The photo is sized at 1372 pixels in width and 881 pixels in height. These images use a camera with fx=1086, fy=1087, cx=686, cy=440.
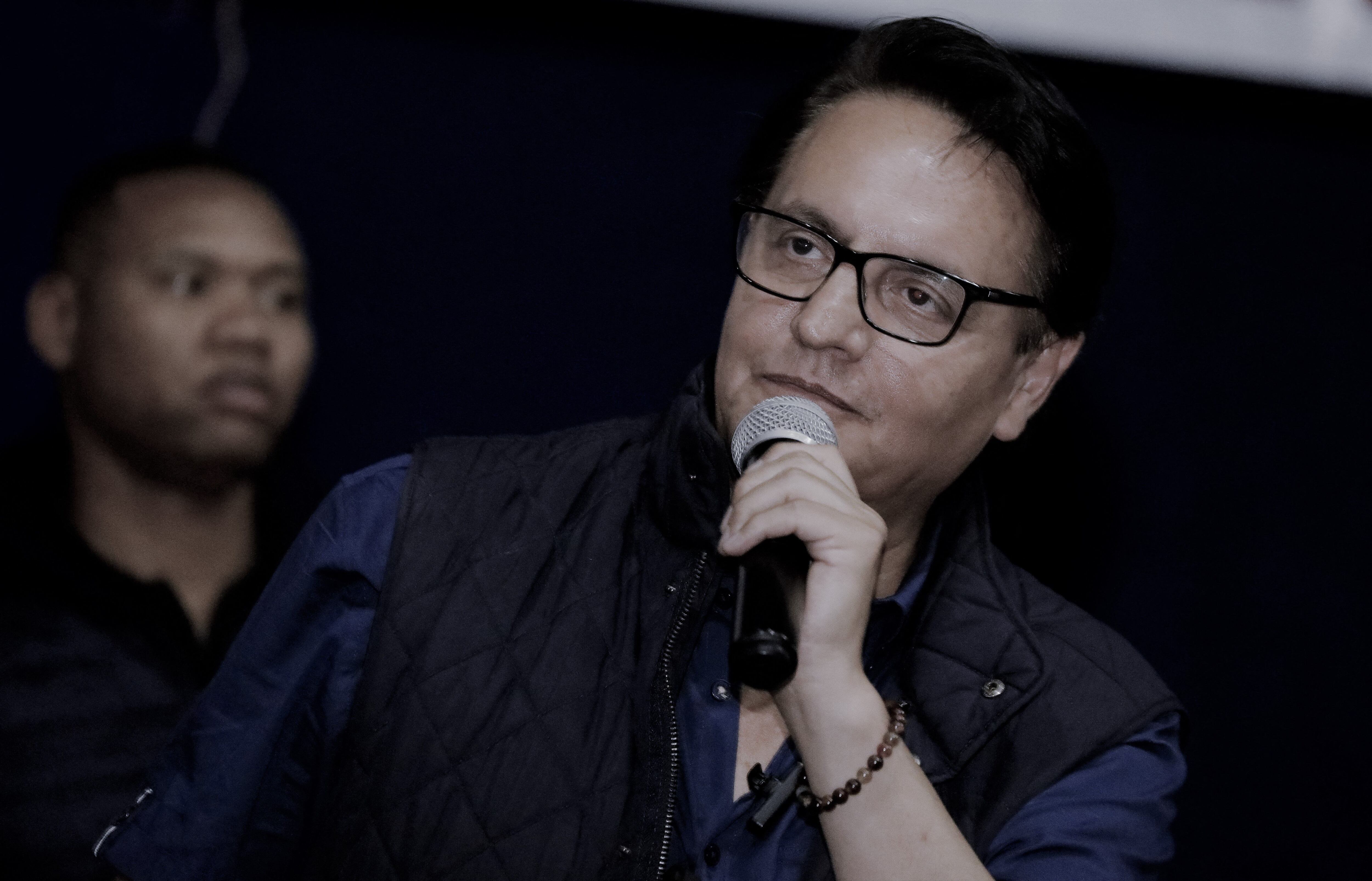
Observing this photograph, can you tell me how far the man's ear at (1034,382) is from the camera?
150 cm

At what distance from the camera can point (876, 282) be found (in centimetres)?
129

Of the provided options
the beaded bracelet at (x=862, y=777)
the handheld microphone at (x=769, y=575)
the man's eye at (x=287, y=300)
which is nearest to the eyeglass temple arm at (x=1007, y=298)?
the handheld microphone at (x=769, y=575)

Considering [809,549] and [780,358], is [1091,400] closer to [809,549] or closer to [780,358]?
[780,358]

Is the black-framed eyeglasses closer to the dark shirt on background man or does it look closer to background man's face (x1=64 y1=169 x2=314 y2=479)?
background man's face (x1=64 y1=169 x2=314 y2=479)

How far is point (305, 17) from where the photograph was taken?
1607 millimetres

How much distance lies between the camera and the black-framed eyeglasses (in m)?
1.27

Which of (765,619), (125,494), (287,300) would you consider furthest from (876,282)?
(125,494)

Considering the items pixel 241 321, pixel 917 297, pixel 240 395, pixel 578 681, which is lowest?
pixel 578 681

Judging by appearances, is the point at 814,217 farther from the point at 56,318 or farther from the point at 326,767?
the point at 56,318

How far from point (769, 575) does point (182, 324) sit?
3.02 feet

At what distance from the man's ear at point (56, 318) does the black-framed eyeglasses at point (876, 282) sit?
0.89 m

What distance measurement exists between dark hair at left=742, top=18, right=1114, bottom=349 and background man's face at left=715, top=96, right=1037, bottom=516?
3cm

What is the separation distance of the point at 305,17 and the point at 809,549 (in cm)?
114

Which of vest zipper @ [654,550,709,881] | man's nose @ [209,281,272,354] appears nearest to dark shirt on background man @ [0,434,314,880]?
man's nose @ [209,281,272,354]
